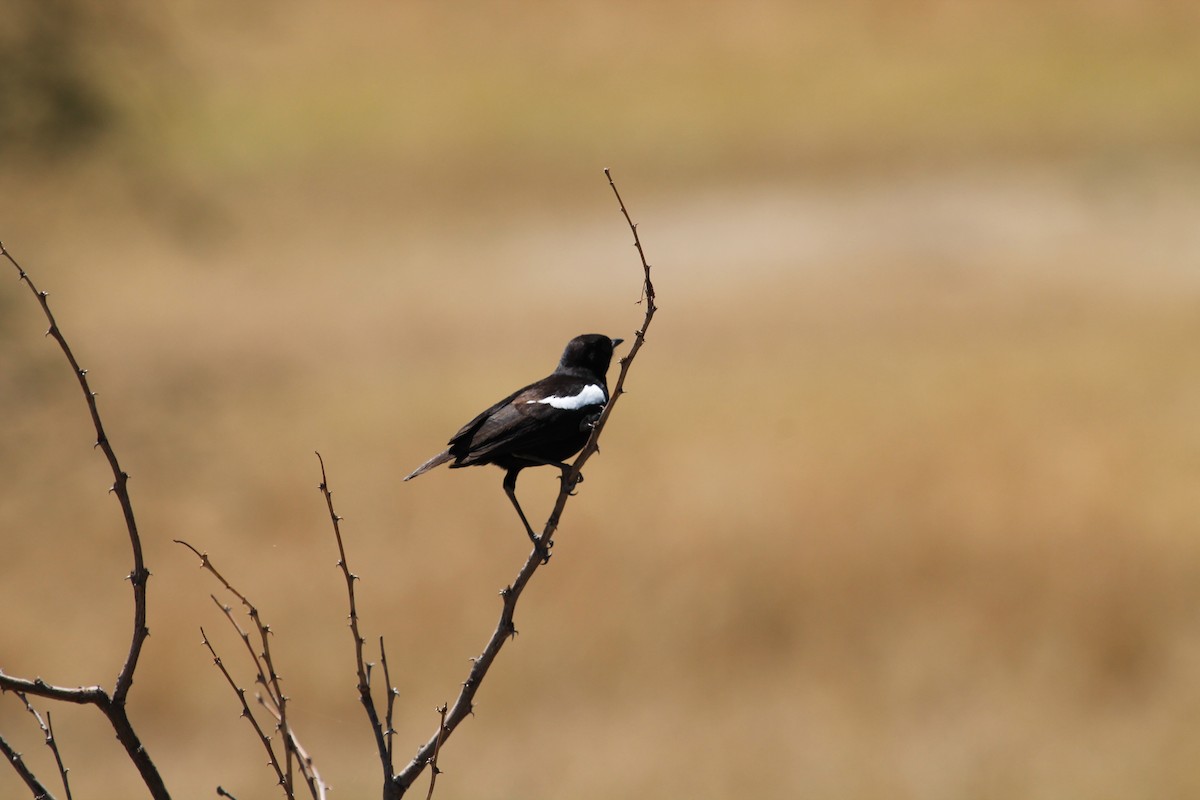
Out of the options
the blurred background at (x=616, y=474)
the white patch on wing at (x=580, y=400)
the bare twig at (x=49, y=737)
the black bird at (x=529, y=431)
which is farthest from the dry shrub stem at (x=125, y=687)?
the blurred background at (x=616, y=474)

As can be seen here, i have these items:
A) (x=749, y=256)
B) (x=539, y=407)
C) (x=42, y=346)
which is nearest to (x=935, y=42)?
(x=749, y=256)

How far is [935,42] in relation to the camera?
37.0 metres

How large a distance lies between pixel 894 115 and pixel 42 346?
78.4ft

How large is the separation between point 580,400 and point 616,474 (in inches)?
447

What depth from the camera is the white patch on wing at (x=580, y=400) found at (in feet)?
15.5

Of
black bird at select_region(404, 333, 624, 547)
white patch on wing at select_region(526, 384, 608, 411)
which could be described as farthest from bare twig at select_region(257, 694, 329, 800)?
white patch on wing at select_region(526, 384, 608, 411)

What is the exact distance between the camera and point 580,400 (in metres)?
4.82

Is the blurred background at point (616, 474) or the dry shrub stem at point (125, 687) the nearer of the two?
the dry shrub stem at point (125, 687)

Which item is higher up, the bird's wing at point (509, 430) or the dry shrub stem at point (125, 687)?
the bird's wing at point (509, 430)

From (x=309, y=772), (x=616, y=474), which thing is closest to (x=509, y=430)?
(x=309, y=772)

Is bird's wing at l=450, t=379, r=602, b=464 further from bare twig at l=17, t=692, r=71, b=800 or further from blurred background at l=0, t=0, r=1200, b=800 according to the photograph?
blurred background at l=0, t=0, r=1200, b=800

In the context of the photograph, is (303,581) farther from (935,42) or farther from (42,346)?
(935,42)

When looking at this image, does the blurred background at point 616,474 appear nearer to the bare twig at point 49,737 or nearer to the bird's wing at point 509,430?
the bird's wing at point 509,430

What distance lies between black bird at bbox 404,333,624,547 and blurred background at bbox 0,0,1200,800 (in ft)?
18.6
